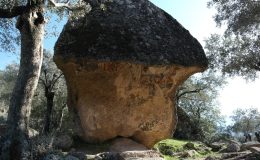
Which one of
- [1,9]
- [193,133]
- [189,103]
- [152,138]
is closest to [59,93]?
[193,133]

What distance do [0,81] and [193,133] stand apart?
29.1 m

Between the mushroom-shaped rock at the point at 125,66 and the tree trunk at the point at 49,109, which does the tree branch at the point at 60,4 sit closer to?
the mushroom-shaped rock at the point at 125,66

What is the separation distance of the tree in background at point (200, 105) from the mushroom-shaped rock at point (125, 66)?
18.5 meters

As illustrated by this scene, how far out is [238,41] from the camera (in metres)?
29.5

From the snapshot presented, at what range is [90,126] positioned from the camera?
17.0 meters

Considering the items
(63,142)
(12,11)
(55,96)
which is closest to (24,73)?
(12,11)

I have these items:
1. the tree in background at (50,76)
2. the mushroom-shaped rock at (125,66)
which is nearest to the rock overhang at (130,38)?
the mushroom-shaped rock at (125,66)

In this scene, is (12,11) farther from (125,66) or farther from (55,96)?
(55,96)

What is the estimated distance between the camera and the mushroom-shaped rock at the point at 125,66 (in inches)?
632

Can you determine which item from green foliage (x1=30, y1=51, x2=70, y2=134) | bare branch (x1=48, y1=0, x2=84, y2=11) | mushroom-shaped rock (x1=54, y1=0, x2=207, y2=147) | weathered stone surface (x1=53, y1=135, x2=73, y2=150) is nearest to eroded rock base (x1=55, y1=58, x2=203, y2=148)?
mushroom-shaped rock (x1=54, y1=0, x2=207, y2=147)

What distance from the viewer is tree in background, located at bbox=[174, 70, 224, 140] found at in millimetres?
37312

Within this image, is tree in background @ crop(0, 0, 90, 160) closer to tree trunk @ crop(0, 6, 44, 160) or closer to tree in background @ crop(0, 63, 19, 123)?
tree trunk @ crop(0, 6, 44, 160)

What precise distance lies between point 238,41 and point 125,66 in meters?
15.4

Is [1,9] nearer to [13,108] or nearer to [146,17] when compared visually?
[13,108]
